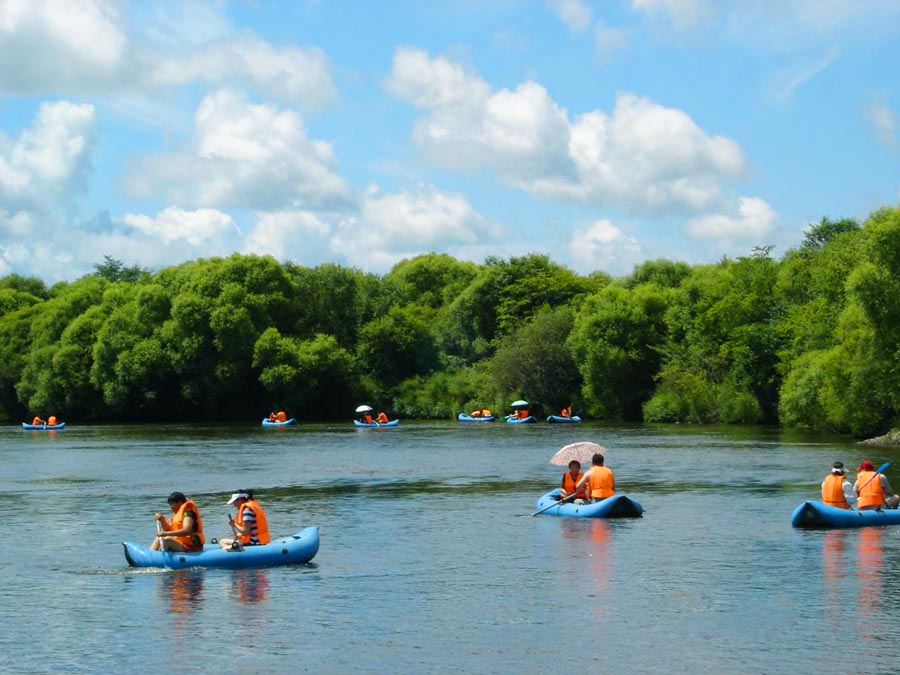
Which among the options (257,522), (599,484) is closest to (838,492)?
(599,484)

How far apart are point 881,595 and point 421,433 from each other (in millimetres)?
61260

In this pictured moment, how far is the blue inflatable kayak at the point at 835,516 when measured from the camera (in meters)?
30.5

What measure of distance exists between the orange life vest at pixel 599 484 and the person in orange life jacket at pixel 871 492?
246 inches

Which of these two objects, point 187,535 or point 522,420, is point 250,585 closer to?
point 187,535

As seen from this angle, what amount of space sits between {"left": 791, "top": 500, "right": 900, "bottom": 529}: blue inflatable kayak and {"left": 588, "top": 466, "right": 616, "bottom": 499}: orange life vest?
4.93m

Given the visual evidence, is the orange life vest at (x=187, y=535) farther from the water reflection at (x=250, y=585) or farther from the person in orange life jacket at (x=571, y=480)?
the person in orange life jacket at (x=571, y=480)

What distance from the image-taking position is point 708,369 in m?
93.1

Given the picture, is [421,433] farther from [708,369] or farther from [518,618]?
[518,618]

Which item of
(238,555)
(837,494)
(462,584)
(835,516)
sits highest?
(837,494)

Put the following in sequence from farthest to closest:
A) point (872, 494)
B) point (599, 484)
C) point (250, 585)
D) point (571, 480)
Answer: point (571, 480)
point (599, 484)
point (872, 494)
point (250, 585)

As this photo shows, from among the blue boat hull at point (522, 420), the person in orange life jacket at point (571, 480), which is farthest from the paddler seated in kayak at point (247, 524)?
the blue boat hull at point (522, 420)

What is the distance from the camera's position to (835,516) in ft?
100

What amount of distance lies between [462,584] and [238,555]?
4778mm

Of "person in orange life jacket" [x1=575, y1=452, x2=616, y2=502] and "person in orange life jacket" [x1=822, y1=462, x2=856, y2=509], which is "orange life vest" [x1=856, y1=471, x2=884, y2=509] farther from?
"person in orange life jacket" [x1=575, y1=452, x2=616, y2=502]
